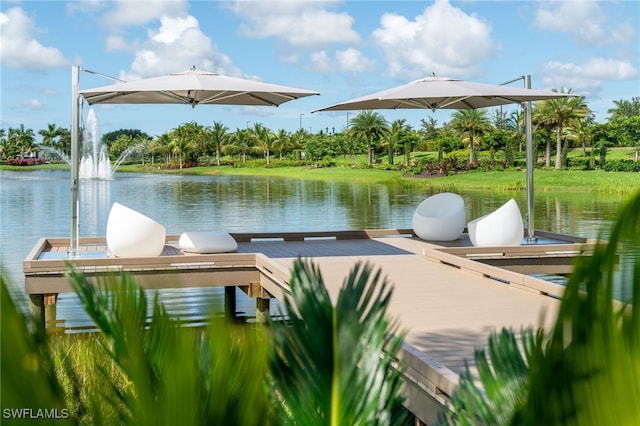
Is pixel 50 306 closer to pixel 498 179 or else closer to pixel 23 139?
pixel 498 179

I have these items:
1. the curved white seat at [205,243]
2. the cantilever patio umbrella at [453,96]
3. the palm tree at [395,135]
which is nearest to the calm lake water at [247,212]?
the curved white seat at [205,243]

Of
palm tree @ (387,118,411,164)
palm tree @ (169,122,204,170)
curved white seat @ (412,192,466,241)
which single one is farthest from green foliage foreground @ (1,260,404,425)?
palm tree @ (169,122,204,170)

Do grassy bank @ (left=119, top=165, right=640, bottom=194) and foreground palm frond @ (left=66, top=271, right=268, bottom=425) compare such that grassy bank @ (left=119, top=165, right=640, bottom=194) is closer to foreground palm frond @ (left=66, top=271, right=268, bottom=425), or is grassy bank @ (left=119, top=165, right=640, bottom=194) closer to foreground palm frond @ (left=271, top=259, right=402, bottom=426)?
foreground palm frond @ (left=271, top=259, right=402, bottom=426)

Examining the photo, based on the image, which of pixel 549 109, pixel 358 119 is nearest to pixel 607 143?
pixel 549 109

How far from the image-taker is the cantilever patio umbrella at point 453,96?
34.7 ft

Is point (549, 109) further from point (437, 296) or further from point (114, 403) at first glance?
point (114, 403)

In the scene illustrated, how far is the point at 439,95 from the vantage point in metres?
10.5

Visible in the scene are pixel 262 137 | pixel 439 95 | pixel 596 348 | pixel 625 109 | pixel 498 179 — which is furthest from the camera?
pixel 262 137

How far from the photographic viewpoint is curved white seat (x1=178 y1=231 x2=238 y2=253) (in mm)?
10133

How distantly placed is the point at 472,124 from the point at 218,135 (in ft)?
99.7

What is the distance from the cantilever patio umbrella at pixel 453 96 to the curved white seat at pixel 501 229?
2.68 ft

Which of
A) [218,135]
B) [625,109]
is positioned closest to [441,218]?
[218,135]

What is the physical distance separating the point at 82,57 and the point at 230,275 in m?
46.5

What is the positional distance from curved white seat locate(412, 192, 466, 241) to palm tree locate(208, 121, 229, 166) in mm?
66875
